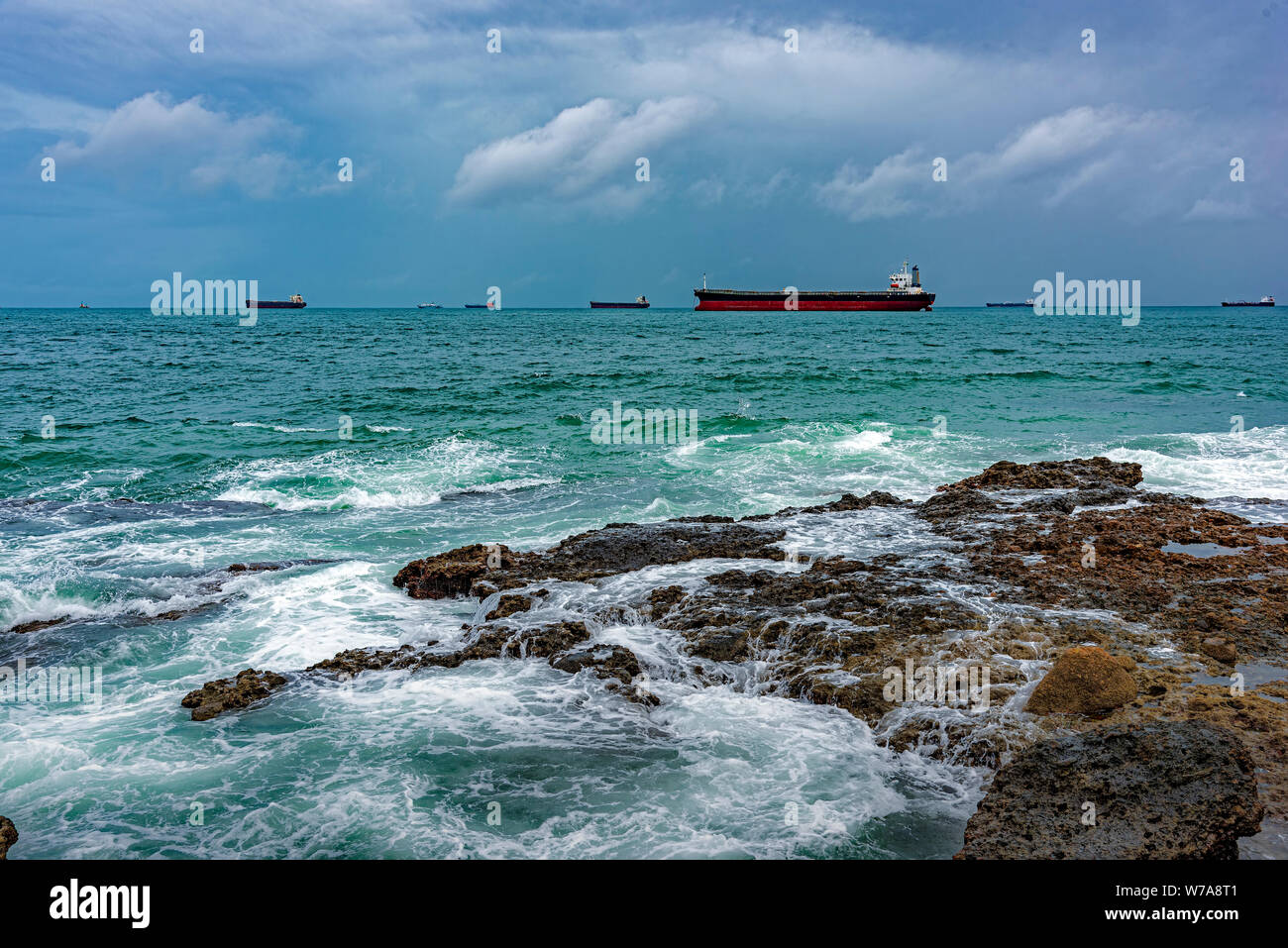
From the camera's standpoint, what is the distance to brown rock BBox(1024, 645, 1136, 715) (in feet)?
21.1

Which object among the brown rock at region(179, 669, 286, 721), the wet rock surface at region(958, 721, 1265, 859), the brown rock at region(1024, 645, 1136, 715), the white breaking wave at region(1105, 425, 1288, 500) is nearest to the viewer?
the wet rock surface at region(958, 721, 1265, 859)

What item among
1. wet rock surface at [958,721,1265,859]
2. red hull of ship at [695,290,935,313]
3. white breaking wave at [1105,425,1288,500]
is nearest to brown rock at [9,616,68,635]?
wet rock surface at [958,721,1265,859]

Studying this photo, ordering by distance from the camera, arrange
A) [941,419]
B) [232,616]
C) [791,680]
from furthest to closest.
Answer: [941,419]
[232,616]
[791,680]

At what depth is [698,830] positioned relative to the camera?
5.62 meters

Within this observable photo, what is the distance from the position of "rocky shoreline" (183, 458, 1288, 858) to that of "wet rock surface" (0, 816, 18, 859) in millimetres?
1921

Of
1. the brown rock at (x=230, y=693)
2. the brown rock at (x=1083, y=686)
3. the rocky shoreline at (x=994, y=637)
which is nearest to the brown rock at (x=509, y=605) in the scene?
the rocky shoreline at (x=994, y=637)

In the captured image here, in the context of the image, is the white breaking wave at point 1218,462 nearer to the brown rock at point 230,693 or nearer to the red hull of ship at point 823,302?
the brown rock at point 230,693

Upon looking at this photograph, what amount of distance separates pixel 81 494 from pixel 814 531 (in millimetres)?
15539

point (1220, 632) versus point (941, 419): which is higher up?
point (941, 419)

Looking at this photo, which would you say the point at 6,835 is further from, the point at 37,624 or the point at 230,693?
the point at 37,624

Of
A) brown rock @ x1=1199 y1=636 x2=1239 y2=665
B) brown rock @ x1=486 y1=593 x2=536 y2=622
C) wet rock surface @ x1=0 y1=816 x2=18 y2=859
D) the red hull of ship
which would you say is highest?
the red hull of ship

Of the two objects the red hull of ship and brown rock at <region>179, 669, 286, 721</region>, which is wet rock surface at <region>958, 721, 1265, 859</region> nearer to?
brown rock at <region>179, 669, 286, 721</region>
